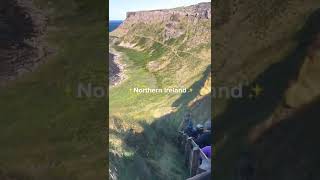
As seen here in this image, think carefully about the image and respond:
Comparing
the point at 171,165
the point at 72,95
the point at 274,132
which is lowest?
the point at 171,165

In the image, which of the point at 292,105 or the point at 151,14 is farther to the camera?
the point at 151,14

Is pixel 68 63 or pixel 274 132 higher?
pixel 68 63

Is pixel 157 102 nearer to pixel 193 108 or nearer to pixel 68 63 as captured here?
pixel 193 108

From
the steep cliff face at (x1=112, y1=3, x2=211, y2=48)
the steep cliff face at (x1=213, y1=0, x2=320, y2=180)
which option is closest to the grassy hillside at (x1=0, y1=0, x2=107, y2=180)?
the steep cliff face at (x1=112, y1=3, x2=211, y2=48)

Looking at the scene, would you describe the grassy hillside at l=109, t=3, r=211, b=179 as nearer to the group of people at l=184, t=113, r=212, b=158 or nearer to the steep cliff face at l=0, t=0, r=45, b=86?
the group of people at l=184, t=113, r=212, b=158

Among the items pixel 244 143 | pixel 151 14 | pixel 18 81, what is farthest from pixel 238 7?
pixel 18 81

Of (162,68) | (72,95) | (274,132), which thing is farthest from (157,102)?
(274,132)

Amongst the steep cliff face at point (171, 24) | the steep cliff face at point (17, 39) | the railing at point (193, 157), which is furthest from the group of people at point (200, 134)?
the steep cliff face at point (17, 39)
